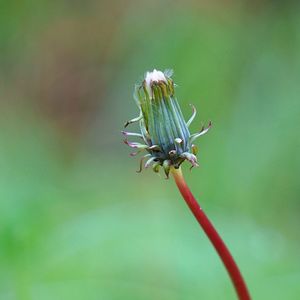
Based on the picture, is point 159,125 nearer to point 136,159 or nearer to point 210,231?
point 210,231

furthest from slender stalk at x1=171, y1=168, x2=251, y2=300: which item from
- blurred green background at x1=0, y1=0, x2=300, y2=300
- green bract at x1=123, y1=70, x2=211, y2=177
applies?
blurred green background at x1=0, y1=0, x2=300, y2=300

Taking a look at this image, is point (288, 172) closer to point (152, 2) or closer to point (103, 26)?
point (152, 2)

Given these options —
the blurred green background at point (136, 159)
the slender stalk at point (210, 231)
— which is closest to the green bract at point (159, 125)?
the slender stalk at point (210, 231)

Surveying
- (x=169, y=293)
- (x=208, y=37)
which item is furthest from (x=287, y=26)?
(x=169, y=293)

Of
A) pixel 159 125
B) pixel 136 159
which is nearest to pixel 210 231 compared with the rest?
pixel 159 125

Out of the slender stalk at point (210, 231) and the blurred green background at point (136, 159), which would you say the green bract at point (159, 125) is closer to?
the slender stalk at point (210, 231)

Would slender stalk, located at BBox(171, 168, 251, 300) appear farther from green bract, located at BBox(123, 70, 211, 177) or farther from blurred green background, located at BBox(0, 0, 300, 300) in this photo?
blurred green background, located at BBox(0, 0, 300, 300)
